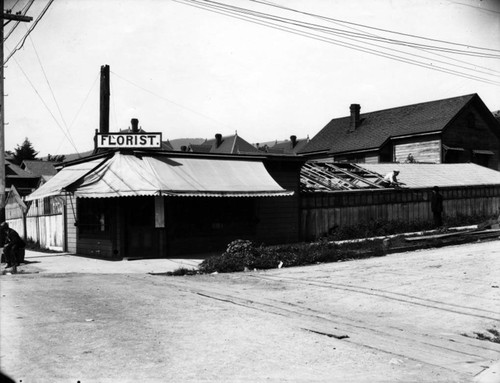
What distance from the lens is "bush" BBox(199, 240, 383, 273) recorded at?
49.3ft

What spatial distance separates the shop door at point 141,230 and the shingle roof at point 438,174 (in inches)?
564

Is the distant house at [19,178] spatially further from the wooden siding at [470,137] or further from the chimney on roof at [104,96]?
the wooden siding at [470,137]

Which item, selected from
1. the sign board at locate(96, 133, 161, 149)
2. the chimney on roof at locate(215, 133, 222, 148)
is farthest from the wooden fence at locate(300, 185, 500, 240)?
the chimney on roof at locate(215, 133, 222, 148)

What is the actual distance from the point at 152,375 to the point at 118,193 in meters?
11.7

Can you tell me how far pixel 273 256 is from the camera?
15961 mm

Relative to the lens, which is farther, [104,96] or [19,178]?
[19,178]

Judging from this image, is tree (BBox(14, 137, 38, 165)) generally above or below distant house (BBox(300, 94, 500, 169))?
above

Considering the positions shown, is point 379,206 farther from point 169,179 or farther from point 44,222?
point 44,222

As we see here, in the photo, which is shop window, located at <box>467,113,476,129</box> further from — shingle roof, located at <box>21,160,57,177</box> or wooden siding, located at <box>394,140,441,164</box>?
shingle roof, located at <box>21,160,57,177</box>

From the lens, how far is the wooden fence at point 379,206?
22500mm

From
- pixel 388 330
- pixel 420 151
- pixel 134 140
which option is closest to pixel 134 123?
pixel 134 140

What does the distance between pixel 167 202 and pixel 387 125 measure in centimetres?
2798

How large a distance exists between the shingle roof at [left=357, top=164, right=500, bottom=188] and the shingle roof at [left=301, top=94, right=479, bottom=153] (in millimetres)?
5130

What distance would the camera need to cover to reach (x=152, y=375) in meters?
5.51
